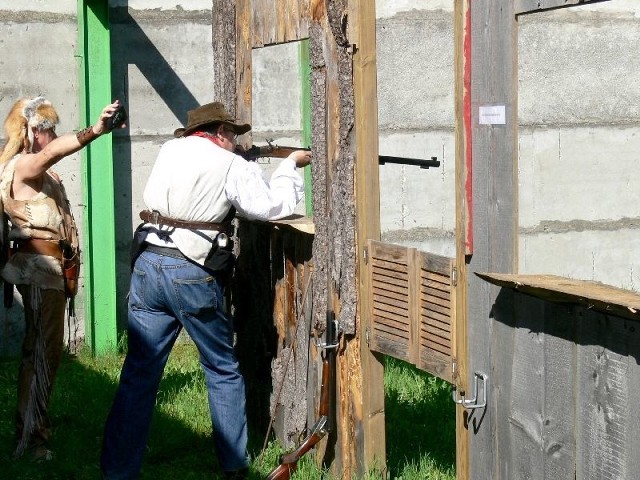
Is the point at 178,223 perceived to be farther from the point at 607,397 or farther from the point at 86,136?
the point at 607,397

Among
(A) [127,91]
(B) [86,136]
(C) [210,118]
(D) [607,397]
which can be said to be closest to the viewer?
(D) [607,397]

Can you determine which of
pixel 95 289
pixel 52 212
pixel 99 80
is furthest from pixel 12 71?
pixel 52 212

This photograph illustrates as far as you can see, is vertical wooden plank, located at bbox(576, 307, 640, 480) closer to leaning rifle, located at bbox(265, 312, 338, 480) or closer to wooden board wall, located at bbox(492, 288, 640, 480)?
wooden board wall, located at bbox(492, 288, 640, 480)

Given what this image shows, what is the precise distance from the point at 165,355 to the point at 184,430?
99cm

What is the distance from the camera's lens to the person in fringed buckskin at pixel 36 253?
6371 mm

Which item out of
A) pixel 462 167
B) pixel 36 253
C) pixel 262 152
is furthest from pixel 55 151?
pixel 462 167

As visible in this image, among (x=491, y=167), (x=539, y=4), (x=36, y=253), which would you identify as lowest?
(x=36, y=253)

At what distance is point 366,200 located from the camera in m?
5.40

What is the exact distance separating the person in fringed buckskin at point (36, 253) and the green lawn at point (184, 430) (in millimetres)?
257

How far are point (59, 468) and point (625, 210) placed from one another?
19.1 feet

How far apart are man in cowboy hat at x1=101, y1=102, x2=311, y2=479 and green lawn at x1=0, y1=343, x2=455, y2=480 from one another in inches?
13.4

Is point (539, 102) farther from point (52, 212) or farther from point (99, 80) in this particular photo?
point (52, 212)

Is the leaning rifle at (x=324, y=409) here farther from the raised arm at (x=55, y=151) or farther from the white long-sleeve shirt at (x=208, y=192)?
the raised arm at (x=55, y=151)

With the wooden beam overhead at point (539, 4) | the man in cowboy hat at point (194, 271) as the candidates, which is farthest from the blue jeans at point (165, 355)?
the wooden beam overhead at point (539, 4)
